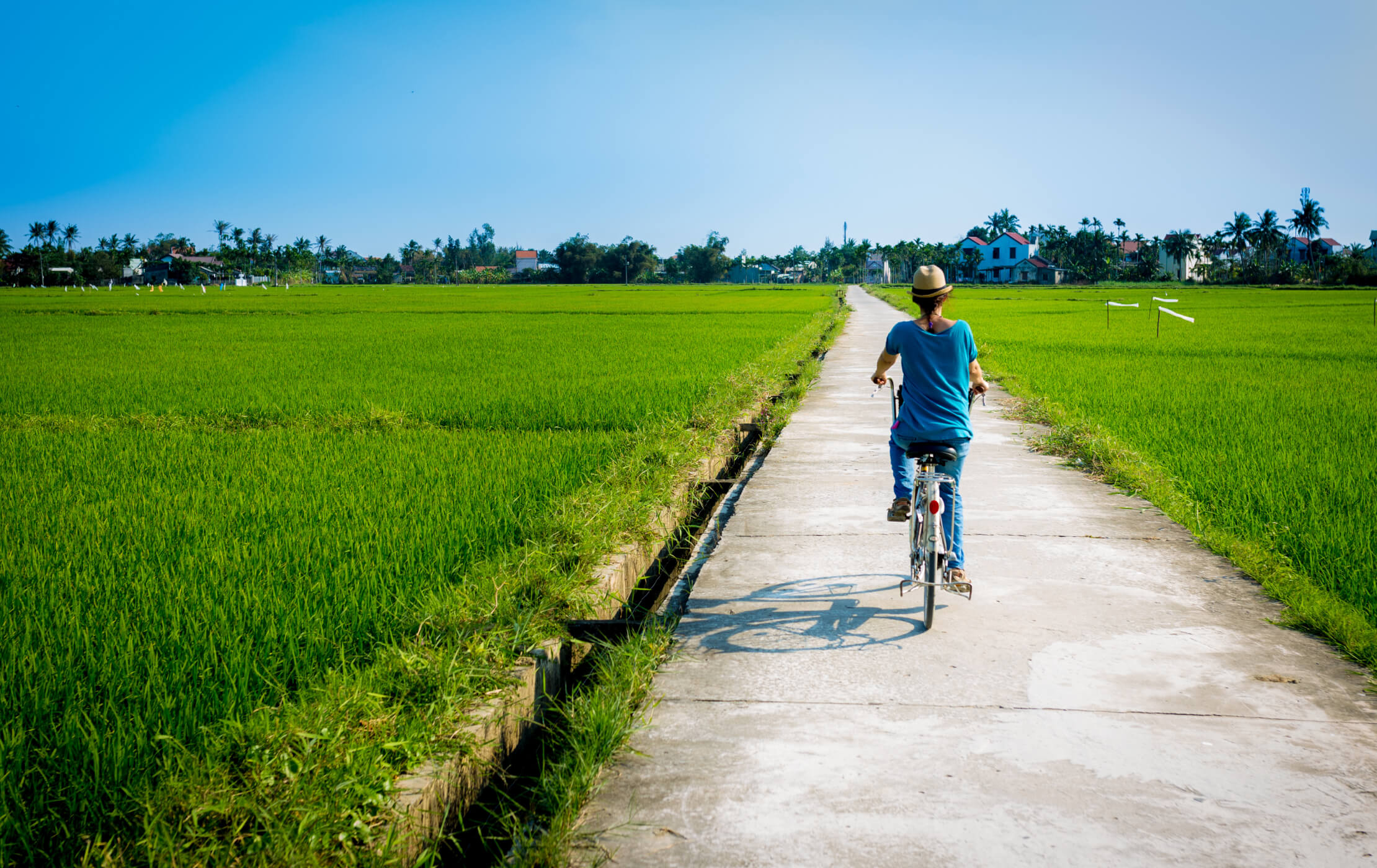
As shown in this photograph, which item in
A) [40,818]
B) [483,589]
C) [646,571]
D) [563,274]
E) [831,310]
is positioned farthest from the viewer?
[563,274]

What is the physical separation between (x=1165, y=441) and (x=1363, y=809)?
557cm

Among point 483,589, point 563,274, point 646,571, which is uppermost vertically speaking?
point 563,274

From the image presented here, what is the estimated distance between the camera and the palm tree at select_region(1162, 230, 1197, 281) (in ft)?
301

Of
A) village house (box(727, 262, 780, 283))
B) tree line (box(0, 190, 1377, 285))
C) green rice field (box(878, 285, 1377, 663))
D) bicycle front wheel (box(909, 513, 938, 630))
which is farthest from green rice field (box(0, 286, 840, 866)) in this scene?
village house (box(727, 262, 780, 283))

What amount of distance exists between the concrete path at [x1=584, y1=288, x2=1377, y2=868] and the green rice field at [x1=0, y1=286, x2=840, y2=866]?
2.18 ft

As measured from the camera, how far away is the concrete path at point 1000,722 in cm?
223

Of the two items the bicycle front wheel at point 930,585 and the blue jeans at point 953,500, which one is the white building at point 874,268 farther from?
the bicycle front wheel at point 930,585

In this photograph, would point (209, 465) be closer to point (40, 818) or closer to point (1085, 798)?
point (40, 818)

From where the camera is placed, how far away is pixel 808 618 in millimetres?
3773

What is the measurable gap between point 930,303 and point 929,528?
2.93 ft

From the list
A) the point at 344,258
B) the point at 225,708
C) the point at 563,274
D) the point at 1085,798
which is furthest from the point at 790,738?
the point at 344,258

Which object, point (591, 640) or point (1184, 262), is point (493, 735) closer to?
point (591, 640)

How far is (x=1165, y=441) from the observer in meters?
7.45

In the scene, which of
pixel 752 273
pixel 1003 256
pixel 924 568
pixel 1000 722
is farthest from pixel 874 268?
pixel 1000 722
